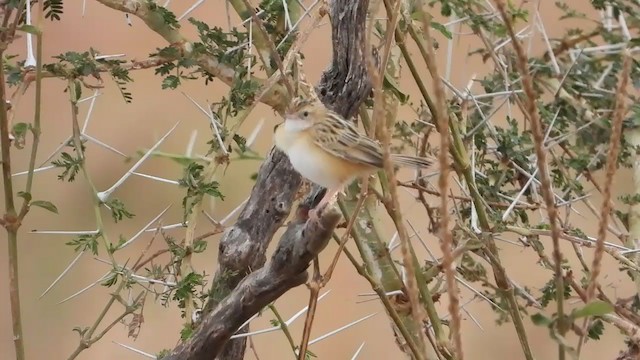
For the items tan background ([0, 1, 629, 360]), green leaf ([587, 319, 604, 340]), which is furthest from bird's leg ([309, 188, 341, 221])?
tan background ([0, 1, 629, 360])

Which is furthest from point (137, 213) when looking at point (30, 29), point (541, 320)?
point (541, 320)

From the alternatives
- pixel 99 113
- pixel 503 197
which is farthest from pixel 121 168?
pixel 503 197

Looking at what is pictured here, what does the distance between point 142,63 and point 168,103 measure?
83 cm

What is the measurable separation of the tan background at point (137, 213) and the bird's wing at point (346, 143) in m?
1.00

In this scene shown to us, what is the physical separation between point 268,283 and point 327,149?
139 mm

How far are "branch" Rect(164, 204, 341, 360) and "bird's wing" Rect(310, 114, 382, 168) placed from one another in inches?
3.0

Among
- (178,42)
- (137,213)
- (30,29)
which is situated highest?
(137,213)

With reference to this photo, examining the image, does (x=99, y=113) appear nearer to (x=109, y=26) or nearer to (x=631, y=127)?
(x=109, y=26)

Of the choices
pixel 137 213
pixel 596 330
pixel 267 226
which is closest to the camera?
pixel 267 226

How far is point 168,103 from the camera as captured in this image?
181 cm

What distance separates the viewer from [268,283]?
2.37ft

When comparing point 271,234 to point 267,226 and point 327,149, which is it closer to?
point 267,226

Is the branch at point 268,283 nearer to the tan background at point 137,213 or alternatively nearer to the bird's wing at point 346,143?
the bird's wing at point 346,143

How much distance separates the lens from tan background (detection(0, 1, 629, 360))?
1.73m
